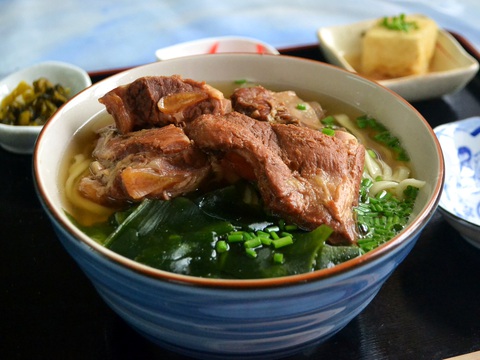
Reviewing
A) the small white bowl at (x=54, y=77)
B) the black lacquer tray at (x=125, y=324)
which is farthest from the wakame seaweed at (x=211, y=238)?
the small white bowl at (x=54, y=77)

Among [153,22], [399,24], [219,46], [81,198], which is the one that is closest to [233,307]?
[81,198]

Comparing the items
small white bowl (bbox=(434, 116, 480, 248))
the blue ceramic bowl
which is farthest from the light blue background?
the blue ceramic bowl

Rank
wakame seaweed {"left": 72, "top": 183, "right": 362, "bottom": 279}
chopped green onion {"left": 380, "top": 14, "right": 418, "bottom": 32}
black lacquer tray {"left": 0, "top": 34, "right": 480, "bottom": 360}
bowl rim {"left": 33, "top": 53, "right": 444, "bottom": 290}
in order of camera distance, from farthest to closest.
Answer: chopped green onion {"left": 380, "top": 14, "right": 418, "bottom": 32} < black lacquer tray {"left": 0, "top": 34, "right": 480, "bottom": 360} < wakame seaweed {"left": 72, "top": 183, "right": 362, "bottom": 279} < bowl rim {"left": 33, "top": 53, "right": 444, "bottom": 290}

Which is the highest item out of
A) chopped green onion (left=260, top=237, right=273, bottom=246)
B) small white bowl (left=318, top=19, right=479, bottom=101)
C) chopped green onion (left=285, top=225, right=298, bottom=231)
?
chopped green onion (left=260, top=237, right=273, bottom=246)

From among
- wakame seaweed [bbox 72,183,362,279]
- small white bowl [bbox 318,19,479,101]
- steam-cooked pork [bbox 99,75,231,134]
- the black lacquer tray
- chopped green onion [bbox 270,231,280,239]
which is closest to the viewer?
wakame seaweed [bbox 72,183,362,279]

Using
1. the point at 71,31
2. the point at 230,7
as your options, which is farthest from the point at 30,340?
the point at 230,7

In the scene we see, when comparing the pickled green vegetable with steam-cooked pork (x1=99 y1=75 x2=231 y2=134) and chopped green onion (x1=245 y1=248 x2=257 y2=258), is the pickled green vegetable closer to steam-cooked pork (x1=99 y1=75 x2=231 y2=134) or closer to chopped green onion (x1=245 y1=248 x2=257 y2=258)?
steam-cooked pork (x1=99 y1=75 x2=231 y2=134)

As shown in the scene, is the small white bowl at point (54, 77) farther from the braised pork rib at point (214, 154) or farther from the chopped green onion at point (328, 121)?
the chopped green onion at point (328, 121)

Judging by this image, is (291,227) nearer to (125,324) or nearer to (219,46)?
(125,324)

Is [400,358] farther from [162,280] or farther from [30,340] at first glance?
[30,340]
